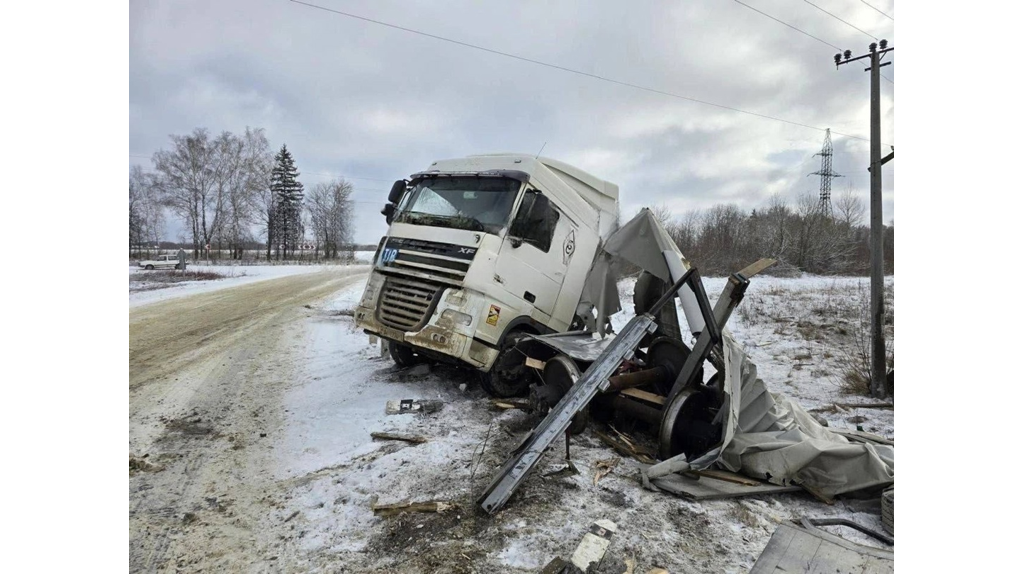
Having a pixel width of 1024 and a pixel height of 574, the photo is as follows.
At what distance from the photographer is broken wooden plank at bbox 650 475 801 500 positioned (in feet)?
11.4

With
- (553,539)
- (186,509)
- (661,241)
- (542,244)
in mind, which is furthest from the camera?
(542,244)

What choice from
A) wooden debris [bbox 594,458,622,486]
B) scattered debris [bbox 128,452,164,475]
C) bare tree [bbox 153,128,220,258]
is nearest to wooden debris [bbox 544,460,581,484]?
wooden debris [bbox 594,458,622,486]

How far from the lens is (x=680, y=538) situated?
2.98m

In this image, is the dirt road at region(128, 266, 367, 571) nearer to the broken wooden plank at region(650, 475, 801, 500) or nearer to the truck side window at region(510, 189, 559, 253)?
the broken wooden plank at region(650, 475, 801, 500)

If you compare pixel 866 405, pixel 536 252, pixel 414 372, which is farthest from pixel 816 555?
pixel 414 372

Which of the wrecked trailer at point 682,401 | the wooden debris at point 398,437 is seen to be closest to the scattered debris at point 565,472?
the wrecked trailer at point 682,401

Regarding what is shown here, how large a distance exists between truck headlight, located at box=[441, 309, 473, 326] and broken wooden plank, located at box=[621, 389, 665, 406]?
72.9 inches

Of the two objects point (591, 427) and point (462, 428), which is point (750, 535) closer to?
point (591, 427)

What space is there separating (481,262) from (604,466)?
2.62 m

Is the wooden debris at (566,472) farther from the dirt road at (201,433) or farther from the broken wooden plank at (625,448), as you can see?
the dirt road at (201,433)

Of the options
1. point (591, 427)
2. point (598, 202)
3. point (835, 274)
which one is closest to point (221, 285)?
point (598, 202)

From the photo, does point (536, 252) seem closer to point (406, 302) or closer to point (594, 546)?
point (406, 302)

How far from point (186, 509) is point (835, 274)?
26.6 m

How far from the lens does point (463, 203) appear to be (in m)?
6.13
